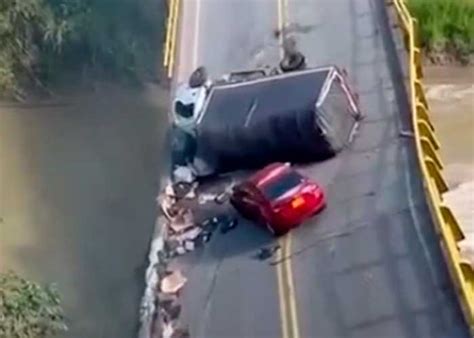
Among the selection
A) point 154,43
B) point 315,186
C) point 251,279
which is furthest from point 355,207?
point 154,43

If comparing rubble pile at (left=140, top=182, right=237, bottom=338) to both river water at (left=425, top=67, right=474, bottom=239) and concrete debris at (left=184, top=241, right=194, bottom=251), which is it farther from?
river water at (left=425, top=67, right=474, bottom=239)

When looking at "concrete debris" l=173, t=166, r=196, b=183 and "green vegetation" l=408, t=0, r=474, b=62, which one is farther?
"green vegetation" l=408, t=0, r=474, b=62

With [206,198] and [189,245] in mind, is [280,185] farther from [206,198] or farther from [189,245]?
[206,198]

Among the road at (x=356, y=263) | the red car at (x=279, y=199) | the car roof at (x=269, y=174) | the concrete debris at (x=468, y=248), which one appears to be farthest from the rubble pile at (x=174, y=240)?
the concrete debris at (x=468, y=248)

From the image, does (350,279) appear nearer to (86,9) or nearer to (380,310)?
(380,310)

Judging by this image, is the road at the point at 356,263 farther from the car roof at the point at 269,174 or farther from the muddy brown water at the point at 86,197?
the muddy brown water at the point at 86,197

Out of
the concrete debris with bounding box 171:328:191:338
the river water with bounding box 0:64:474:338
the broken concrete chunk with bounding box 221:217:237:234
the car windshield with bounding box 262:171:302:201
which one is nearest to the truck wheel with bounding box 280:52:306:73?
the river water with bounding box 0:64:474:338
